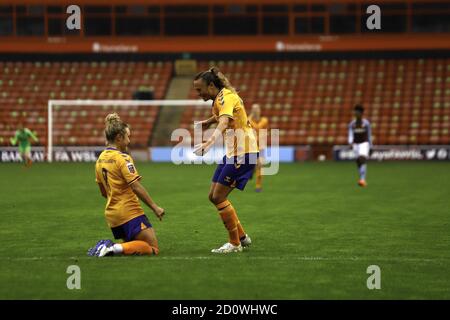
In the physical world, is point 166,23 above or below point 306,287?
above

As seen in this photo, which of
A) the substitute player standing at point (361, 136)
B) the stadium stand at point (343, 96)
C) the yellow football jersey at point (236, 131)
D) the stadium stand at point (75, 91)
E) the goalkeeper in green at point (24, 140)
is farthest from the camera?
the stadium stand at point (75, 91)

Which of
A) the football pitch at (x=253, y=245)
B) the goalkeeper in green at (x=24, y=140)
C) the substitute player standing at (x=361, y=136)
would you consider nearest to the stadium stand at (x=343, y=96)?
the goalkeeper in green at (x=24, y=140)

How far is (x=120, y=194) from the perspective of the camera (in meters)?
10.3

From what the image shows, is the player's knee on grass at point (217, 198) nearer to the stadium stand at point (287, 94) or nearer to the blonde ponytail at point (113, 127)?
the blonde ponytail at point (113, 127)

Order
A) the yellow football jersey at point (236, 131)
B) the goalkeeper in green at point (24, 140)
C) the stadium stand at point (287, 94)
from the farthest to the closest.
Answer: the stadium stand at point (287, 94) < the goalkeeper in green at point (24, 140) < the yellow football jersey at point (236, 131)

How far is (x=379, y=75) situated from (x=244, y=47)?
24.6 feet

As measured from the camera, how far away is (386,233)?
42.4 feet

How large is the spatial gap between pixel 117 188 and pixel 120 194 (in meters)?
0.08

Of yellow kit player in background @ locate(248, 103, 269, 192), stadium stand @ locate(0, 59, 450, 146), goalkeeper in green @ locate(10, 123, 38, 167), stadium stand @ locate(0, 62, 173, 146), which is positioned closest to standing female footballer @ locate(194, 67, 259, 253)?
yellow kit player in background @ locate(248, 103, 269, 192)

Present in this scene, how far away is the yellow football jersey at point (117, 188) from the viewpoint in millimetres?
10148

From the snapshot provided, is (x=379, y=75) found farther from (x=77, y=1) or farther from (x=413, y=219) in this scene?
(x=413, y=219)

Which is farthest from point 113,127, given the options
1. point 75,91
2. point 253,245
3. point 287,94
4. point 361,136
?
point 75,91

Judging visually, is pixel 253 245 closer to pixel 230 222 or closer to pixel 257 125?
pixel 230 222
